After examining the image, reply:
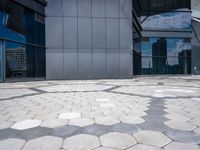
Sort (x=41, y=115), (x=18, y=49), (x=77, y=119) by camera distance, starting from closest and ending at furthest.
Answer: (x=77, y=119), (x=41, y=115), (x=18, y=49)

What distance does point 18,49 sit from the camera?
17.9m

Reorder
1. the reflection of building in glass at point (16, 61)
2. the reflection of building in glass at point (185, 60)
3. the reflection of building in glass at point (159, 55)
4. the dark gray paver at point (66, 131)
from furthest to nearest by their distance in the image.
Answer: the reflection of building in glass at point (185, 60) → the reflection of building in glass at point (159, 55) → the reflection of building in glass at point (16, 61) → the dark gray paver at point (66, 131)

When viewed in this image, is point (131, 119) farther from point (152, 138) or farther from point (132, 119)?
point (152, 138)

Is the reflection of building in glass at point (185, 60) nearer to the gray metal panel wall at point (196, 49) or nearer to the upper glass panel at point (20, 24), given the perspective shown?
the gray metal panel wall at point (196, 49)

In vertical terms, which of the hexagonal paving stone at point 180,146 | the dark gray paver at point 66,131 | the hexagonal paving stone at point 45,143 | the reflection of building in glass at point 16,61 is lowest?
the hexagonal paving stone at point 180,146

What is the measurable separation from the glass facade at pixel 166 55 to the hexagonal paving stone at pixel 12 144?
1150 inches

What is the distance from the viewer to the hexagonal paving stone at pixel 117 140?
3352mm

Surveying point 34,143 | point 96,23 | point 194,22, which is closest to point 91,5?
point 96,23

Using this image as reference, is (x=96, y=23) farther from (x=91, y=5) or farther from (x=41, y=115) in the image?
(x=41, y=115)

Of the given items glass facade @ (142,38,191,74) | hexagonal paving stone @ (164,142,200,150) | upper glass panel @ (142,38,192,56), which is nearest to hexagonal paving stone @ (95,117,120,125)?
hexagonal paving stone @ (164,142,200,150)

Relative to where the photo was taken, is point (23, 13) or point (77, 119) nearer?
point (77, 119)

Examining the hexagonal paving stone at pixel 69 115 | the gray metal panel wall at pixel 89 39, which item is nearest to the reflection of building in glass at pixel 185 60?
the gray metal panel wall at pixel 89 39

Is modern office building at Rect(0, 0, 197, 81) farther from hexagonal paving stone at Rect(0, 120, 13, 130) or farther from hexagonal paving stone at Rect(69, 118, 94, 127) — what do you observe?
hexagonal paving stone at Rect(69, 118, 94, 127)

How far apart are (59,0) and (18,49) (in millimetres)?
6702
